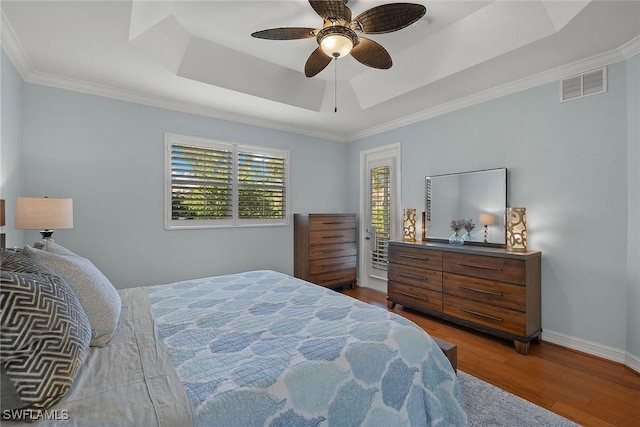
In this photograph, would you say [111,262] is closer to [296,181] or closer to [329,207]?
[296,181]

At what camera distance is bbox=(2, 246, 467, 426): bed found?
974 millimetres

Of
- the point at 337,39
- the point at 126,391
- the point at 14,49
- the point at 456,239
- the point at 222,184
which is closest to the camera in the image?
the point at 126,391

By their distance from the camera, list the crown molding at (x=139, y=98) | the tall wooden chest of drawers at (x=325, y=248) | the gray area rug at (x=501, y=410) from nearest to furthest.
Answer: the gray area rug at (x=501, y=410) → the crown molding at (x=139, y=98) → the tall wooden chest of drawers at (x=325, y=248)

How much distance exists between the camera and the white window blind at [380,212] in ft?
Result: 15.1

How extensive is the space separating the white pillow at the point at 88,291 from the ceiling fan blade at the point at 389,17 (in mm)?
2137

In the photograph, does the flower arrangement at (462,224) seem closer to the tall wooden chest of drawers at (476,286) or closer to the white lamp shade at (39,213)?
the tall wooden chest of drawers at (476,286)

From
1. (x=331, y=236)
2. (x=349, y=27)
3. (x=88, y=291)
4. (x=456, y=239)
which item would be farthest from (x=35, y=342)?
(x=331, y=236)

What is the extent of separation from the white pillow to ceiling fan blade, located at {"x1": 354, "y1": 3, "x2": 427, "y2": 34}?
2.14 metres

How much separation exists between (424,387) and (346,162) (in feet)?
13.9

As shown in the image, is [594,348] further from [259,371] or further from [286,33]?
[286,33]

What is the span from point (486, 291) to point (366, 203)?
2400 mm

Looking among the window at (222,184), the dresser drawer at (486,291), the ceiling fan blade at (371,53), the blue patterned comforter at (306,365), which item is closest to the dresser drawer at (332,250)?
the window at (222,184)

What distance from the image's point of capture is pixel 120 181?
3.34 metres

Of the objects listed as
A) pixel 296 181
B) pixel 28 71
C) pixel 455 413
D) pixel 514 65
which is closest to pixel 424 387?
pixel 455 413
